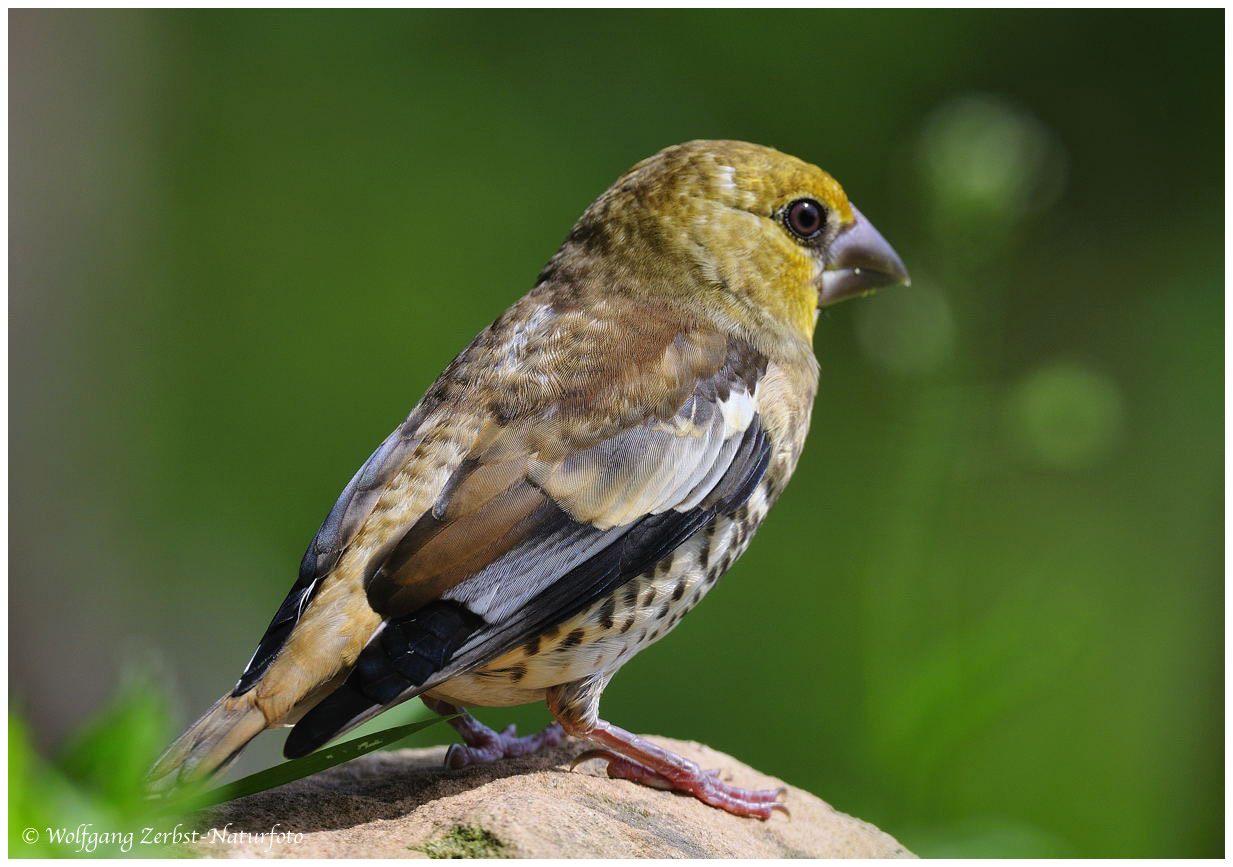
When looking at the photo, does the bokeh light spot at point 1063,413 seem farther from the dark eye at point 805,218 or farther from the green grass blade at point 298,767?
the green grass blade at point 298,767

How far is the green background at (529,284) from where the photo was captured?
6.21m

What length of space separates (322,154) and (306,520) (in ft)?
8.33

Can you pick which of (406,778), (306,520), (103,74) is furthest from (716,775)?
(103,74)

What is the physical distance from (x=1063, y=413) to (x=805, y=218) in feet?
3.78

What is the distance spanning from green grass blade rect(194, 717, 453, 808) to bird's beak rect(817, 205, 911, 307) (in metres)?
2.11

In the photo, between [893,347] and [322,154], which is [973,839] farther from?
[322,154]

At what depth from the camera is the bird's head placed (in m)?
3.59

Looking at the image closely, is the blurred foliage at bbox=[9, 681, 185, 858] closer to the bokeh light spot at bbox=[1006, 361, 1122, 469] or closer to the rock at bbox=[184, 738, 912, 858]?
the rock at bbox=[184, 738, 912, 858]

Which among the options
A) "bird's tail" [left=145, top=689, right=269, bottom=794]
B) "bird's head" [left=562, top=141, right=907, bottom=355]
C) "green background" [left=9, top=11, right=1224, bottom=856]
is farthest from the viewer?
"green background" [left=9, top=11, right=1224, bottom=856]

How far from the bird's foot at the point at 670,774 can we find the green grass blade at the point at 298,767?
85 cm

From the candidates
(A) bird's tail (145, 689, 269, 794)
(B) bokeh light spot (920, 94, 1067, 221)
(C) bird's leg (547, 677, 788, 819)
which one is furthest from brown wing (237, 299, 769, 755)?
(B) bokeh light spot (920, 94, 1067, 221)

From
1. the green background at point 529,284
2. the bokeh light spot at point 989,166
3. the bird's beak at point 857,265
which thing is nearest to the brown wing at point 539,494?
the bird's beak at point 857,265

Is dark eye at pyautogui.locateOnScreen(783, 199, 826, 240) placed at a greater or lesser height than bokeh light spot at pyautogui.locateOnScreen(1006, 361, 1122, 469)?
greater

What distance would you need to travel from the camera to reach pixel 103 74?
6.61m
